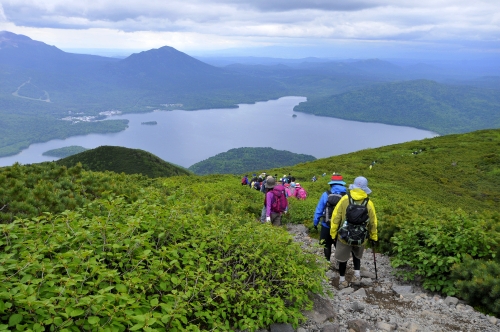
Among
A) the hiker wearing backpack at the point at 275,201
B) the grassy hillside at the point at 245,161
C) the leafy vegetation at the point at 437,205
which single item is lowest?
the grassy hillside at the point at 245,161

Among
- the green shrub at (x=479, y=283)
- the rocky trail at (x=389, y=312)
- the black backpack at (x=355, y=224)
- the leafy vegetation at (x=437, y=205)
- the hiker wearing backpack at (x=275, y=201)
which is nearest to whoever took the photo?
the rocky trail at (x=389, y=312)

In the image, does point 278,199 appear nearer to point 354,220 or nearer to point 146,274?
point 354,220

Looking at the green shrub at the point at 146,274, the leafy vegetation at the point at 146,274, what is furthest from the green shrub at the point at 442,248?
the green shrub at the point at 146,274

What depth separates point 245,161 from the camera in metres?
163

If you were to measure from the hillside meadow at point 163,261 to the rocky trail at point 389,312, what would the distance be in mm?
327

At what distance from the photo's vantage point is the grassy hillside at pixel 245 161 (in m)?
151

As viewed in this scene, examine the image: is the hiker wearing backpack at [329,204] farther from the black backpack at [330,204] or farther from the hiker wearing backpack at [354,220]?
the hiker wearing backpack at [354,220]

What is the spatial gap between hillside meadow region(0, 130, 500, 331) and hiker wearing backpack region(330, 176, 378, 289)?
46.2 inches

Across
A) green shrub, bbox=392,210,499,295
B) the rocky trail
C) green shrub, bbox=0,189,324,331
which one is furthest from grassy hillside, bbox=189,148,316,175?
green shrub, bbox=0,189,324,331

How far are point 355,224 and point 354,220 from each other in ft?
0.45

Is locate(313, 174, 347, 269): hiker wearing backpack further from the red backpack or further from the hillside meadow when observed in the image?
the red backpack

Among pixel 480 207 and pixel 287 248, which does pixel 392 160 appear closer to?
pixel 480 207

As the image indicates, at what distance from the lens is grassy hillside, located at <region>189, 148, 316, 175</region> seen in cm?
15086

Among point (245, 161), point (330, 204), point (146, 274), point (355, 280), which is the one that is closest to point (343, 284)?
point (355, 280)
